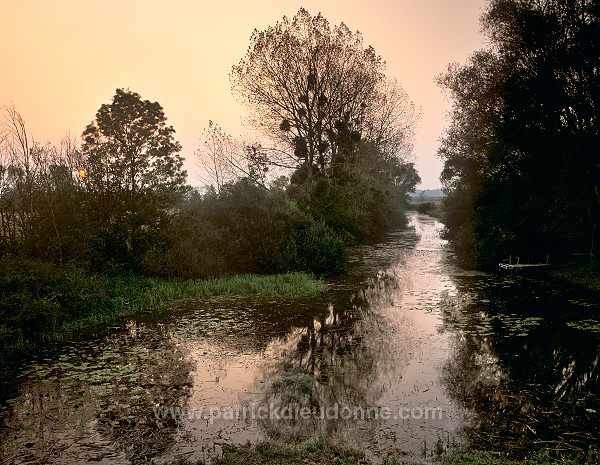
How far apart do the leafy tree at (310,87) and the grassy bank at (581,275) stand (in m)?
14.6

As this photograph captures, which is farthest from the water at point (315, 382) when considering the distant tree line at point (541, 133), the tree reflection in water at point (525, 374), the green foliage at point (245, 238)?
the distant tree line at point (541, 133)

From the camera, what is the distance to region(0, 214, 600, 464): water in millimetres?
Result: 6258

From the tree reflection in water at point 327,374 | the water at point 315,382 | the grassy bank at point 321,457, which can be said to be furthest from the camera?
the tree reflection in water at point 327,374

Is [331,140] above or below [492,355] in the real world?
above

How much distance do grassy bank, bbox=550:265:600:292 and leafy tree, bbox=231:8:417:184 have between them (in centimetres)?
1458

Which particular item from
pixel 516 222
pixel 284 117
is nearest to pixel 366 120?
pixel 284 117

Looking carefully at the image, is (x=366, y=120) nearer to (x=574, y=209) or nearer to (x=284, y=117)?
(x=284, y=117)

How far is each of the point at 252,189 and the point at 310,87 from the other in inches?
404

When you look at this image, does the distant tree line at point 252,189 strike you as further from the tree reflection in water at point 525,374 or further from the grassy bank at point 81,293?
the tree reflection in water at point 525,374

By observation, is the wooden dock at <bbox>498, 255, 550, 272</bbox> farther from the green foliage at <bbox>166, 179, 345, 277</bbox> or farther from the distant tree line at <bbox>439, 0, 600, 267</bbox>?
the green foliage at <bbox>166, 179, 345, 277</bbox>

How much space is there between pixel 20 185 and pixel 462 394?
14191mm

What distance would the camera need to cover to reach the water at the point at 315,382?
6.26m

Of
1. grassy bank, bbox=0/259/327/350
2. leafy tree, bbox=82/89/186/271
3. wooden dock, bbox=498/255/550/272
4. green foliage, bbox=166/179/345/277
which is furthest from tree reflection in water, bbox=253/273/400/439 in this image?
wooden dock, bbox=498/255/550/272

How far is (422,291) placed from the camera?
55.0 feet
